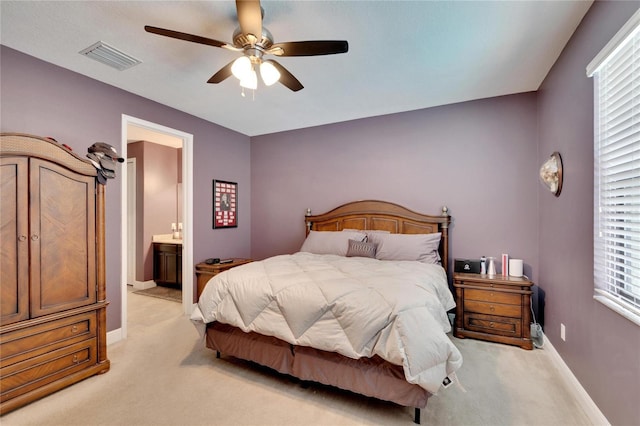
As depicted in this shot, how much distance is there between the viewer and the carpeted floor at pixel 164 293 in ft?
14.9

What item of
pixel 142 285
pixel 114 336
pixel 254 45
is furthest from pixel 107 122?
pixel 142 285

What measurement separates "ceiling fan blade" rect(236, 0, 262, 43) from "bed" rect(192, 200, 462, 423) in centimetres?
170

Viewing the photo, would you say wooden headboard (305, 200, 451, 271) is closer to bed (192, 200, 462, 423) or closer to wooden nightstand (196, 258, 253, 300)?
bed (192, 200, 462, 423)

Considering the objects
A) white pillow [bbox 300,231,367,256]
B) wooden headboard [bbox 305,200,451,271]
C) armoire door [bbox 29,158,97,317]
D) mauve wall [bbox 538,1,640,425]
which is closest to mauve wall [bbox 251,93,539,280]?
wooden headboard [bbox 305,200,451,271]

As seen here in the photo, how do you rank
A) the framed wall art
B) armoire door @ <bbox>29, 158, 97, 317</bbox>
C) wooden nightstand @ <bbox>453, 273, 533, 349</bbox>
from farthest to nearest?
the framed wall art, wooden nightstand @ <bbox>453, 273, 533, 349</bbox>, armoire door @ <bbox>29, 158, 97, 317</bbox>

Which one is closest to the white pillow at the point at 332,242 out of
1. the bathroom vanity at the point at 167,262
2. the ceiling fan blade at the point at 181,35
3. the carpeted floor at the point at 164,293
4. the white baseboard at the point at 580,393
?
the white baseboard at the point at 580,393

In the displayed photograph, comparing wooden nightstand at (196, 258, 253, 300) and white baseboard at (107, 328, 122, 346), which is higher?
wooden nightstand at (196, 258, 253, 300)

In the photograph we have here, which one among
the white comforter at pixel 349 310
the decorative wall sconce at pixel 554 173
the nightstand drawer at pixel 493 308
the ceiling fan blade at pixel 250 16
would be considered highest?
the ceiling fan blade at pixel 250 16

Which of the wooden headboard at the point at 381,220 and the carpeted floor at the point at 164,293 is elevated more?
the wooden headboard at the point at 381,220

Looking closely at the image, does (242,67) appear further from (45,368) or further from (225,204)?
(225,204)

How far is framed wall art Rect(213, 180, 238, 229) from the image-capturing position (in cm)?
428

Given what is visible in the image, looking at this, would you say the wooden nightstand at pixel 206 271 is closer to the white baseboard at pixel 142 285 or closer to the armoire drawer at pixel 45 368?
the armoire drawer at pixel 45 368

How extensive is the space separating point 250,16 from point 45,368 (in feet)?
9.05

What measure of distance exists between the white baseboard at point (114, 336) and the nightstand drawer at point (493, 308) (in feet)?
11.9
